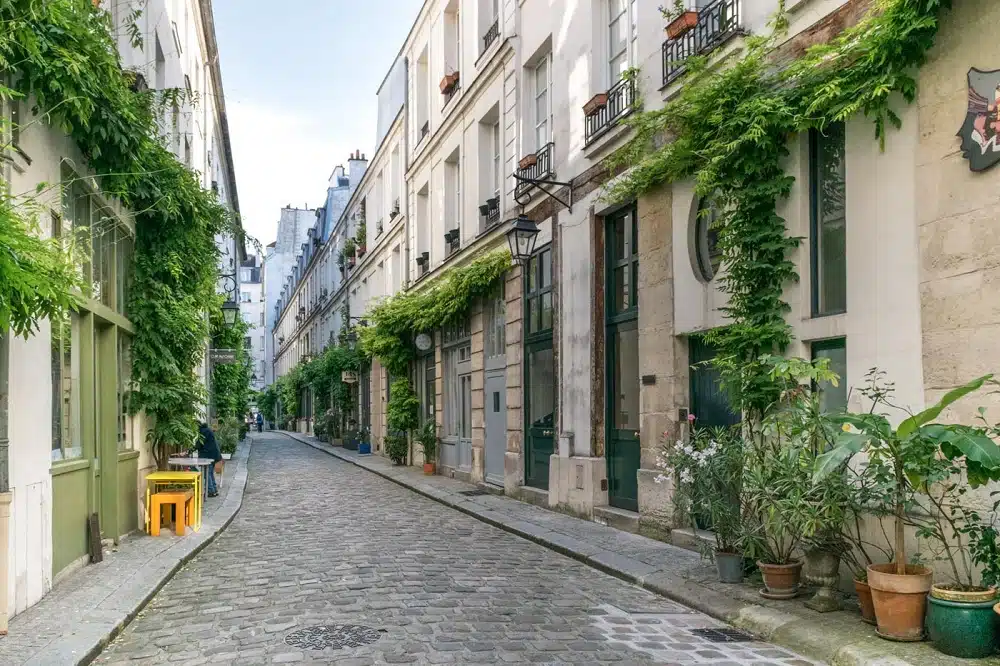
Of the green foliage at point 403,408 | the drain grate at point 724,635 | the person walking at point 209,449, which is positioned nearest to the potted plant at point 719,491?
the drain grate at point 724,635

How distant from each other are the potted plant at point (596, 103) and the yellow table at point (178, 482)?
22.7ft

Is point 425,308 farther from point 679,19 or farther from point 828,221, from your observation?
point 828,221

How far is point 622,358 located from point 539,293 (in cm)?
294

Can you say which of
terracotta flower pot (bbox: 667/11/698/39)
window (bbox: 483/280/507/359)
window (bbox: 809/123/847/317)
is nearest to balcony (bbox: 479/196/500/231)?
window (bbox: 483/280/507/359)

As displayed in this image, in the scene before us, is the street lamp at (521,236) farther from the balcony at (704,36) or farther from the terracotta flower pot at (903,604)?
the terracotta flower pot at (903,604)

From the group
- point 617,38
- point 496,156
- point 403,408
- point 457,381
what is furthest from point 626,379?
point 403,408

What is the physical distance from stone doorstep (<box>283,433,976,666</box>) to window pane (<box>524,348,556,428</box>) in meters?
3.77

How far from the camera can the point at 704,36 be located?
9.39 meters

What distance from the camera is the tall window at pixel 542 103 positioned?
1427 cm

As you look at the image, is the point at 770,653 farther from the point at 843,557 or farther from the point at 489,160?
the point at 489,160

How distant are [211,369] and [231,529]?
38.7 ft

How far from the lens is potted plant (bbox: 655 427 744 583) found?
7.39 metres

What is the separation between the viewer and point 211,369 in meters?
23.0

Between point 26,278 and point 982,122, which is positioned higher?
point 982,122
